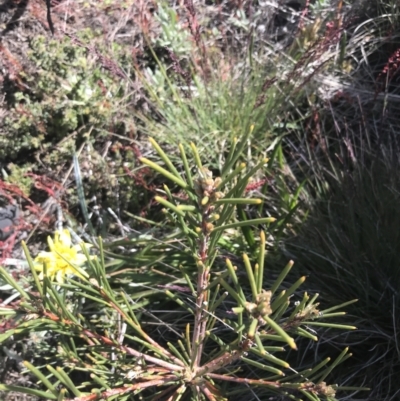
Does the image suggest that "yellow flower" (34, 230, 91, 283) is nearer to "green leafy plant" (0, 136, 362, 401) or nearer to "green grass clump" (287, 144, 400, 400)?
"green leafy plant" (0, 136, 362, 401)

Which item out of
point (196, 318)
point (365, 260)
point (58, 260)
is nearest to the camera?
point (196, 318)

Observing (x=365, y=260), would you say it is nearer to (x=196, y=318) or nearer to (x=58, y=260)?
(x=196, y=318)

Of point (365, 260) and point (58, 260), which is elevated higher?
point (58, 260)

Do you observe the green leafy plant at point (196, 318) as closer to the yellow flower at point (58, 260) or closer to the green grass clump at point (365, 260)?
the yellow flower at point (58, 260)

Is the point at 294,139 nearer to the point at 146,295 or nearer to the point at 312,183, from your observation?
the point at 312,183

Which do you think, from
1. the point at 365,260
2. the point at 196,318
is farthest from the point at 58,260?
the point at 365,260

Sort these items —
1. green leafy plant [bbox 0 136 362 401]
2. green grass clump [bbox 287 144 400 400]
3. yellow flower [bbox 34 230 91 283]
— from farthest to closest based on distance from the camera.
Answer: green grass clump [bbox 287 144 400 400]
yellow flower [bbox 34 230 91 283]
green leafy plant [bbox 0 136 362 401]

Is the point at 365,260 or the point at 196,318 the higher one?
the point at 196,318

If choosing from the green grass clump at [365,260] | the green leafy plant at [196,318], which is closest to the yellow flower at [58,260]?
the green leafy plant at [196,318]

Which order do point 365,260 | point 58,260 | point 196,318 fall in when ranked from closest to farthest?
point 196,318 < point 58,260 < point 365,260

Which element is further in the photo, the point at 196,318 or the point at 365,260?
the point at 365,260

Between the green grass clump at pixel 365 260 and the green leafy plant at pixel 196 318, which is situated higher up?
the green leafy plant at pixel 196 318

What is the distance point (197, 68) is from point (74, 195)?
2.17 feet

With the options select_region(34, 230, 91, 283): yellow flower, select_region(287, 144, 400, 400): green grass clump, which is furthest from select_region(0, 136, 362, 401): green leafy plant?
select_region(287, 144, 400, 400): green grass clump
